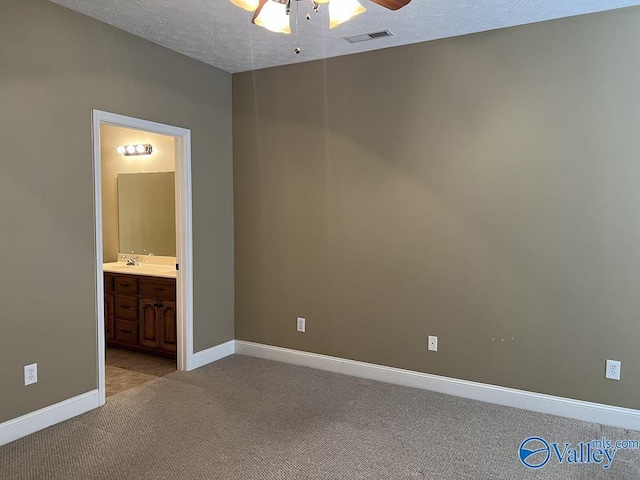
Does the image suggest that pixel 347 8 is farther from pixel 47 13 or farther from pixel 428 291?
pixel 428 291

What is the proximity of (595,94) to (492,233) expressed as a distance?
113 centimetres

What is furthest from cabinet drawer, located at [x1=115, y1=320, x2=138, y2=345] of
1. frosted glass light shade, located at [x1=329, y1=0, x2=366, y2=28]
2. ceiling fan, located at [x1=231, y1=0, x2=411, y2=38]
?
frosted glass light shade, located at [x1=329, y1=0, x2=366, y2=28]

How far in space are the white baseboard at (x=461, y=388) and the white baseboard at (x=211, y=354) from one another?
0.27ft

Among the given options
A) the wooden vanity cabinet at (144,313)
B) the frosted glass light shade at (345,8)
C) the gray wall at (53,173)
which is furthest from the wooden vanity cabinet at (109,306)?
the frosted glass light shade at (345,8)

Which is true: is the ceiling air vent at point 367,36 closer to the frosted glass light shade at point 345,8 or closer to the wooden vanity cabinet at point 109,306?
the frosted glass light shade at point 345,8

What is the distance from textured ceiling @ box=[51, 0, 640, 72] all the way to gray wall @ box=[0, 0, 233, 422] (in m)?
0.22

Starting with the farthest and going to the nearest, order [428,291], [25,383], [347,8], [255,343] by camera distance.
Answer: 1. [255,343]
2. [428,291]
3. [25,383]
4. [347,8]

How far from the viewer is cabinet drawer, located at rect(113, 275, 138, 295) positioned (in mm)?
4594

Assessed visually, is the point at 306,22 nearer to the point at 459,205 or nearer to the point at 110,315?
the point at 459,205

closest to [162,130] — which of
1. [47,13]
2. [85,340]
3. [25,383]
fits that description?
[47,13]

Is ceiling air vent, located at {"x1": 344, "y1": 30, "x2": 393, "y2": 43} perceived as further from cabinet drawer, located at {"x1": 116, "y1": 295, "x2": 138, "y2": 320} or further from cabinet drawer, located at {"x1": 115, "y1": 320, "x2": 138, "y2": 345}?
cabinet drawer, located at {"x1": 115, "y1": 320, "x2": 138, "y2": 345}

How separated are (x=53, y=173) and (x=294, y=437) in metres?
2.30

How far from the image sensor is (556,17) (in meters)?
3.21

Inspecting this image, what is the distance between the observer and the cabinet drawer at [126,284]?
459cm
